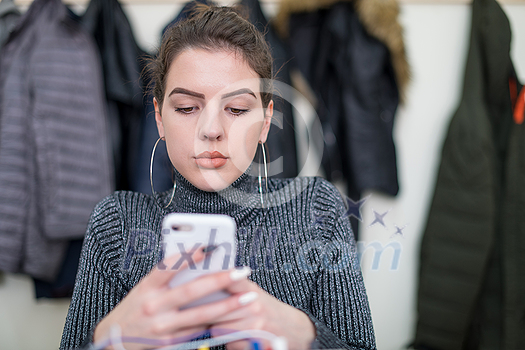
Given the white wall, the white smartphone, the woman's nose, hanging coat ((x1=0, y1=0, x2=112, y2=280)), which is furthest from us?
the white wall

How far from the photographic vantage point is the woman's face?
0.54 meters

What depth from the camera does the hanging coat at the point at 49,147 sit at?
925mm

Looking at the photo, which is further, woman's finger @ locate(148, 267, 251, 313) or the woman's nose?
the woman's nose

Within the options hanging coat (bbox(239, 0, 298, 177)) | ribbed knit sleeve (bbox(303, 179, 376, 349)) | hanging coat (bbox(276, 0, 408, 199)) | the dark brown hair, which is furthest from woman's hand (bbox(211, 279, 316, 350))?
hanging coat (bbox(276, 0, 408, 199))

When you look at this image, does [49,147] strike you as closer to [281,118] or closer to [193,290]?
[281,118]

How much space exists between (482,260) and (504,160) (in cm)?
32

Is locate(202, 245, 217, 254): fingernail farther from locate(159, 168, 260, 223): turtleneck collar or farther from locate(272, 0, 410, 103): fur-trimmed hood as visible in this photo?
locate(272, 0, 410, 103): fur-trimmed hood

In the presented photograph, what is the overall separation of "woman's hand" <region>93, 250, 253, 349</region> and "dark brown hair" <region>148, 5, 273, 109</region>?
40 cm

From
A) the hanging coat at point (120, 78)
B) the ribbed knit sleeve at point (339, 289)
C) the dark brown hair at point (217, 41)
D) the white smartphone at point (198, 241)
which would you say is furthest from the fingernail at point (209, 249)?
the hanging coat at point (120, 78)

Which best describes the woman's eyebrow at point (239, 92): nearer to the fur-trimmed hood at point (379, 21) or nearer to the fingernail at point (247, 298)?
the fingernail at point (247, 298)

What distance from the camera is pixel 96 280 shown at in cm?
58

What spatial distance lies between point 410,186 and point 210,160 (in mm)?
902

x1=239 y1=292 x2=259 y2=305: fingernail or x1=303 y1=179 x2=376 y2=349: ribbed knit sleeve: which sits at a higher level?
x1=239 y1=292 x2=259 y2=305: fingernail

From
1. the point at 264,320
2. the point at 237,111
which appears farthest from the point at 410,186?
the point at 264,320
